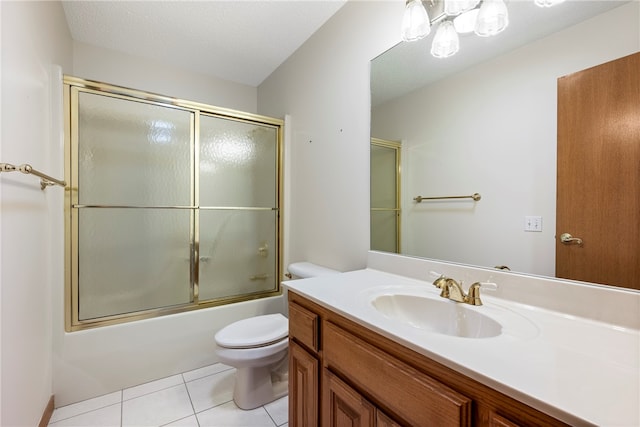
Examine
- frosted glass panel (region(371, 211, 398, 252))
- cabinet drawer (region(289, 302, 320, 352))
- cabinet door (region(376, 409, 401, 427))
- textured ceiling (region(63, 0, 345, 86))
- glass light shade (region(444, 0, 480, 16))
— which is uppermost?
textured ceiling (region(63, 0, 345, 86))

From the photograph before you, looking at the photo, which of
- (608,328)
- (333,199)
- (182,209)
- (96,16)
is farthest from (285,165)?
(608,328)

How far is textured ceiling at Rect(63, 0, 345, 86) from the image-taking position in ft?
5.57

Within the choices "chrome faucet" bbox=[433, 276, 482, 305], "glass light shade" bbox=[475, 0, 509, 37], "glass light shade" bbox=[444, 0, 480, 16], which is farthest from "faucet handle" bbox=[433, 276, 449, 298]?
"glass light shade" bbox=[444, 0, 480, 16]

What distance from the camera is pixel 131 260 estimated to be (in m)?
1.95

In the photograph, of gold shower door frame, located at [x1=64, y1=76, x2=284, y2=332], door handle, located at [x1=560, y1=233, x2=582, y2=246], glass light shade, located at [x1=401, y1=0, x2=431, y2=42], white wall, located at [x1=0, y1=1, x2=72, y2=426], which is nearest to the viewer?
door handle, located at [x1=560, y1=233, x2=582, y2=246]

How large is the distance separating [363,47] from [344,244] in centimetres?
115

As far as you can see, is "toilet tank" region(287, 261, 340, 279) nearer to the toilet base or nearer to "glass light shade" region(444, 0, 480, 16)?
the toilet base

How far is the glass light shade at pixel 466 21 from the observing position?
44.2 inches

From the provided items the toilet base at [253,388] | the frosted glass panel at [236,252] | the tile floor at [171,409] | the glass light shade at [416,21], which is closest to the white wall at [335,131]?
the glass light shade at [416,21]

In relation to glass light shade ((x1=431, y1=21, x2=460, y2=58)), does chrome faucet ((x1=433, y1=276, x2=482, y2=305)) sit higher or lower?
lower

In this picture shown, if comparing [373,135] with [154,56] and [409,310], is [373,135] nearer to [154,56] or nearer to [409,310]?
[409,310]

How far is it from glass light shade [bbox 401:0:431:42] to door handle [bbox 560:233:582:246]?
3.23 feet

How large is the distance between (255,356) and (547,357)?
4.39 ft

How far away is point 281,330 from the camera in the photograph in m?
1.66
